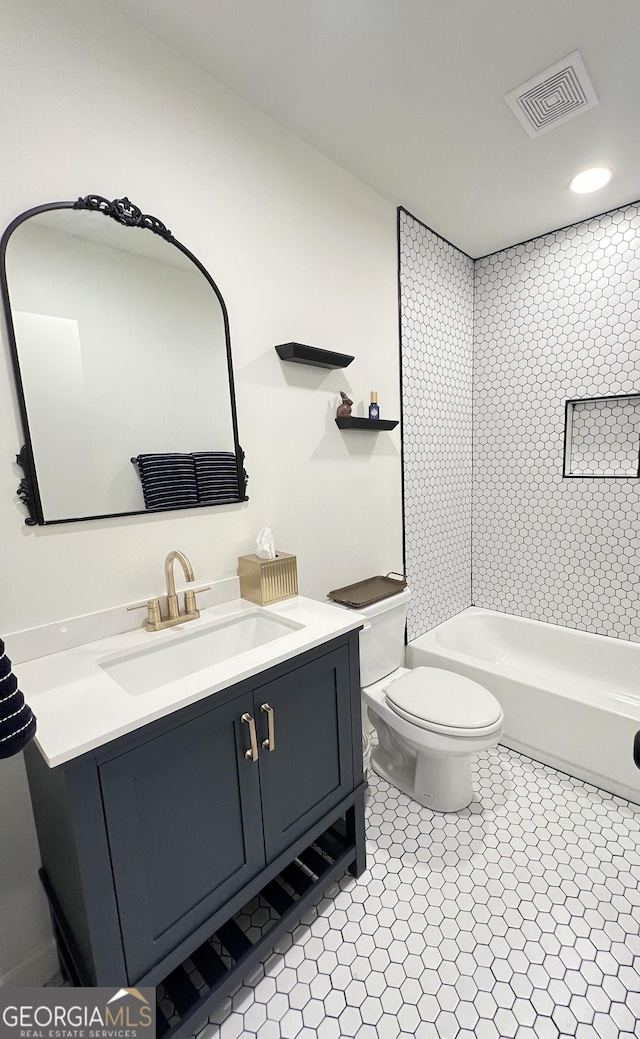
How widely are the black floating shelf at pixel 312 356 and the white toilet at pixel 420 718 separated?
1027 millimetres

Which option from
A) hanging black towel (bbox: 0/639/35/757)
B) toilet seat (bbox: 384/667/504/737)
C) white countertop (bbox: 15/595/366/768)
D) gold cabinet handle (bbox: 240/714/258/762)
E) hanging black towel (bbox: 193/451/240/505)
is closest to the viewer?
hanging black towel (bbox: 0/639/35/757)

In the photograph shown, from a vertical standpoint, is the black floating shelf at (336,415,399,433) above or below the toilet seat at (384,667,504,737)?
above

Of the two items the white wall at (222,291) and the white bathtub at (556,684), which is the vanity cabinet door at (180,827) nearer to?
the white wall at (222,291)

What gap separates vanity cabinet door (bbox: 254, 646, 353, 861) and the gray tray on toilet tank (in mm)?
479

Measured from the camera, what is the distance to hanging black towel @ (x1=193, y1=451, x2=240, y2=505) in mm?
1514

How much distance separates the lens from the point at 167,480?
56.4 inches

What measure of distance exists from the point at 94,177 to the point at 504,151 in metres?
1.63

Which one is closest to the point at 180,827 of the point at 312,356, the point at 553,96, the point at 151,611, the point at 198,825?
the point at 198,825

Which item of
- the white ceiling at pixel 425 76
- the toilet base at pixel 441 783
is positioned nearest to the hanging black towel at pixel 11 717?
the toilet base at pixel 441 783

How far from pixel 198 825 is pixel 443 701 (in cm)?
105

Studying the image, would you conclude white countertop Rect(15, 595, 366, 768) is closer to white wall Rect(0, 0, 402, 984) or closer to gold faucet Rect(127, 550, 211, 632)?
gold faucet Rect(127, 550, 211, 632)

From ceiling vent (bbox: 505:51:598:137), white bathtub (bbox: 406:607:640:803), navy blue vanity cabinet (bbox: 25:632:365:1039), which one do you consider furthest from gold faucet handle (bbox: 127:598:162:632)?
ceiling vent (bbox: 505:51:598:137)

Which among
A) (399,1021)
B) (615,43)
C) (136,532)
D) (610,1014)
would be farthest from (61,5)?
(610,1014)

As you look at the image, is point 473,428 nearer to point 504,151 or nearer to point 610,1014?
point 504,151
